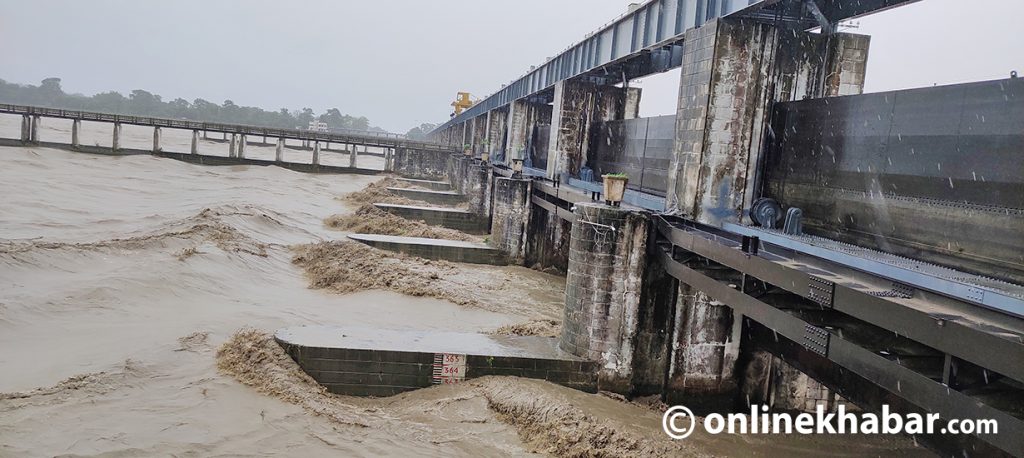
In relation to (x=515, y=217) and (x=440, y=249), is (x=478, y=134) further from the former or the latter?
(x=440, y=249)

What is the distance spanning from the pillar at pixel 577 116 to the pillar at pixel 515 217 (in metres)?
1.20

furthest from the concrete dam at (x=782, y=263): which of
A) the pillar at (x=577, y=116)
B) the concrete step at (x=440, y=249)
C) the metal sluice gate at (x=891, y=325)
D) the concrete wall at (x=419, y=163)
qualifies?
the concrete wall at (x=419, y=163)

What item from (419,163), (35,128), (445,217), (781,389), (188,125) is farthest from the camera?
(419,163)

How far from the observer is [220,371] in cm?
Result: 1075

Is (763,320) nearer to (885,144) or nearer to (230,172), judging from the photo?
(885,144)

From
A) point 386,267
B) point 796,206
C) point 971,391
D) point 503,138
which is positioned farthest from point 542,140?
point 971,391

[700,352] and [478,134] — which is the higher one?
[478,134]

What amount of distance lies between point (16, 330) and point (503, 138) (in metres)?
31.7

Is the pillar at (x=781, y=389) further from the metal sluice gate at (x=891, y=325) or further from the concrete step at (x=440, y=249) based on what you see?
the concrete step at (x=440, y=249)

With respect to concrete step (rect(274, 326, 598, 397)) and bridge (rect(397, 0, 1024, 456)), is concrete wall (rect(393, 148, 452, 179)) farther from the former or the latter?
concrete step (rect(274, 326, 598, 397))

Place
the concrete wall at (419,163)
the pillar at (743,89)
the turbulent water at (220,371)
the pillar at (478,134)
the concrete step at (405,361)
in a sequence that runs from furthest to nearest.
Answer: the concrete wall at (419,163), the pillar at (478,134), the pillar at (743,89), the concrete step at (405,361), the turbulent water at (220,371)

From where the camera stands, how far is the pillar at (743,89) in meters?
11.9

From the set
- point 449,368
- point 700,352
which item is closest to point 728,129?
point 700,352

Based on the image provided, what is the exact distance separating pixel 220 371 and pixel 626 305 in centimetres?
641
